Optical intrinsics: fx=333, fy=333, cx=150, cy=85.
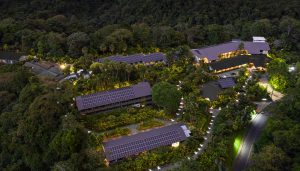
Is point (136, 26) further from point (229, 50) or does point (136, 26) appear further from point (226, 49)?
point (229, 50)

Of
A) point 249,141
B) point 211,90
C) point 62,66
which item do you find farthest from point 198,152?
point 62,66

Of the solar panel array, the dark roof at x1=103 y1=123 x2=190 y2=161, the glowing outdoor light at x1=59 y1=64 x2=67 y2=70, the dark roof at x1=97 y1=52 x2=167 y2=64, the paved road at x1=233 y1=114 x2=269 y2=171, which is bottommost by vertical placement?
the paved road at x1=233 y1=114 x2=269 y2=171

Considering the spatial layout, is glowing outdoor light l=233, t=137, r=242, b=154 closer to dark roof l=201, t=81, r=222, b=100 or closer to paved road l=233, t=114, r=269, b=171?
paved road l=233, t=114, r=269, b=171

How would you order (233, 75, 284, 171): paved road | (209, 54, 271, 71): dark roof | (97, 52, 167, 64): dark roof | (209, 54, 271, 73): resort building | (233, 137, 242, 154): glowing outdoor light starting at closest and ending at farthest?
(233, 75, 284, 171): paved road
(233, 137, 242, 154): glowing outdoor light
(97, 52, 167, 64): dark roof
(209, 54, 271, 73): resort building
(209, 54, 271, 71): dark roof

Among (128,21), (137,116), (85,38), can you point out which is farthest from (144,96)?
(128,21)

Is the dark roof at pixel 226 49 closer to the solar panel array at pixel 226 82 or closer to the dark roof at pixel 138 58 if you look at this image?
the dark roof at pixel 138 58

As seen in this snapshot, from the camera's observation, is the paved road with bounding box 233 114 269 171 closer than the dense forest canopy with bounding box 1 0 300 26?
Yes

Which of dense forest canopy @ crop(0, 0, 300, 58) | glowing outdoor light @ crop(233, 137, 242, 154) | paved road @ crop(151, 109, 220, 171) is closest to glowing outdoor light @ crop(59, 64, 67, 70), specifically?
dense forest canopy @ crop(0, 0, 300, 58)
